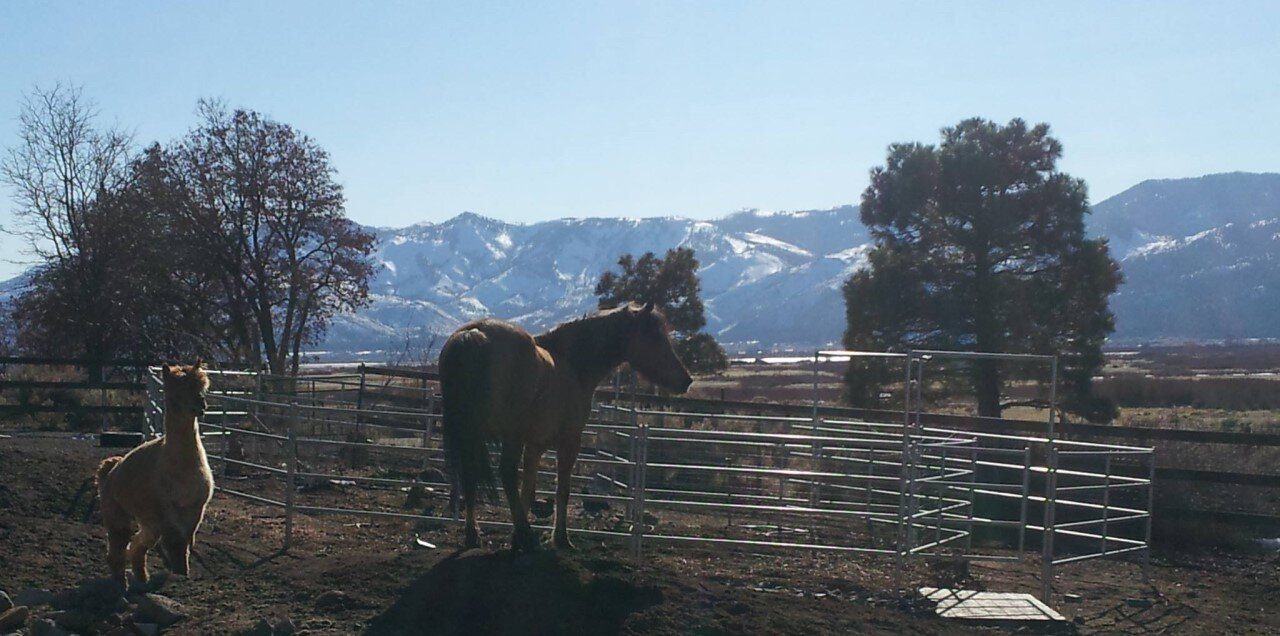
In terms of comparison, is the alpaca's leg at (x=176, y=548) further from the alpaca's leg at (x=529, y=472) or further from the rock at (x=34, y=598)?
the alpaca's leg at (x=529, y=472)

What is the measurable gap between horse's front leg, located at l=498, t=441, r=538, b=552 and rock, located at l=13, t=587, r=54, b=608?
254 centimetres

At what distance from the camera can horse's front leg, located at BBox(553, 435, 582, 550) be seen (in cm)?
795

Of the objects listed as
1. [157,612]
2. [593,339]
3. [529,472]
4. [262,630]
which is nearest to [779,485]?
[593,339]

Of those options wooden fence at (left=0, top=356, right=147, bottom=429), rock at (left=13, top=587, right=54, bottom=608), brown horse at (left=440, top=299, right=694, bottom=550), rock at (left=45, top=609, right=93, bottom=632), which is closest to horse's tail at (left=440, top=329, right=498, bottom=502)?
brown horse at (left=440, top=299, right=694, bottom=550)

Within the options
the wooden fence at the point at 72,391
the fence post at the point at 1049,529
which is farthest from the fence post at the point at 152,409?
the fence post at the point at 1049,529

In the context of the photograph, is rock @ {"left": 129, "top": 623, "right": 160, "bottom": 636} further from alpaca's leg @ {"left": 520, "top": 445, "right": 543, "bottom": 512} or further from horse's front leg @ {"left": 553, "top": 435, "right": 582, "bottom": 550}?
horse's front leg @ {"left": 553, "top": 435, "right": 582, "bottom": 550}

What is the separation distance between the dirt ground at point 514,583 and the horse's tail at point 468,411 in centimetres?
47

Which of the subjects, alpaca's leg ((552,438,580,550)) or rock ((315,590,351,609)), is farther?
alpaca's leg ((552,438,580,550))

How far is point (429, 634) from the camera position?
575 centimetres

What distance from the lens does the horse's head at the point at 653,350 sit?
334 inches

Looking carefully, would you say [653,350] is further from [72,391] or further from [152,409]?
[72,391]

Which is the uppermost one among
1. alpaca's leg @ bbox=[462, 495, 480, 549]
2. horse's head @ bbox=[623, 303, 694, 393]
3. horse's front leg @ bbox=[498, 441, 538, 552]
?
horse's head @ bbox=[623, 303, 694, 393]

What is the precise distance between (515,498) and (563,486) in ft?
3.08

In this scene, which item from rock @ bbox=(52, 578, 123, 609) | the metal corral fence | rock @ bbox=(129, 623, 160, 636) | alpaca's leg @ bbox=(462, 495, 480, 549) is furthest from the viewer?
the metal corral fence
